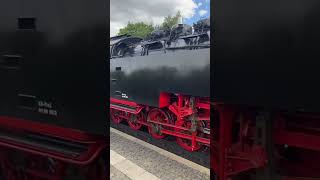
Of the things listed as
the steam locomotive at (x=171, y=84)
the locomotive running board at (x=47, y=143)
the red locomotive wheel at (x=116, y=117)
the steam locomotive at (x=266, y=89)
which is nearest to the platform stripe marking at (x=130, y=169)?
the steam locomotive at (x=171, y=84)

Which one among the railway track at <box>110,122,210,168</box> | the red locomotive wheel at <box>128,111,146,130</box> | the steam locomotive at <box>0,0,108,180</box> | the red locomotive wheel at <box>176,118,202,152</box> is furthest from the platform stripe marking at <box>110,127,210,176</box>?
the steam locomotive at <box>0,0,108,180</box>

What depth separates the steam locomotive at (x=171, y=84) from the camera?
5.68 meters

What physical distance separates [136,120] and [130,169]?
13.8ft

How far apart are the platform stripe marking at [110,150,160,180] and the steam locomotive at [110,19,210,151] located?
1.71m

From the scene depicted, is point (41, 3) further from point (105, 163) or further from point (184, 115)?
point (184, 115)

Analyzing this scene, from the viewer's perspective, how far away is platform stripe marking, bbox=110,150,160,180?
14.1 feet

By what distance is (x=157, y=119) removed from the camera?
7828 millimetres

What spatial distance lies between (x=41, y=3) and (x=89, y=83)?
73cm

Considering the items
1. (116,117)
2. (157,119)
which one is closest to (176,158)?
(157,119)

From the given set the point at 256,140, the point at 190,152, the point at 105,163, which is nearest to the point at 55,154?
the point at 105,163

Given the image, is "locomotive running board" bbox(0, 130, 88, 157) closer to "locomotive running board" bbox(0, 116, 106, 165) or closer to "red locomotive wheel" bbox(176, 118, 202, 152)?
"locomotive running board" bbox(0, 116, 106, 165)

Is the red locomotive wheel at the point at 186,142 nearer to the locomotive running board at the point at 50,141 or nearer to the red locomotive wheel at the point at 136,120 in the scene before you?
the red locomotive wheel at the point at 136,120

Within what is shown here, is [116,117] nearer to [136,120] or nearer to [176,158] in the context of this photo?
[136,120]

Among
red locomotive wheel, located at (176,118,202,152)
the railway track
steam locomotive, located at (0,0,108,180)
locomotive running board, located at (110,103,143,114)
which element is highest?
steam locomotive, located at (0,0,108,180)
